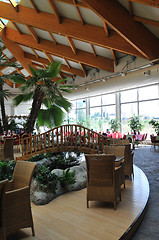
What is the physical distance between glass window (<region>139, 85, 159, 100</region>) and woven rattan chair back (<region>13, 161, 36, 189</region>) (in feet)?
31.2

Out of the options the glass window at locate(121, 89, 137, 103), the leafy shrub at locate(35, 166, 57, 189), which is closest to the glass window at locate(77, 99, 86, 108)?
the glass window at locate(121, 89, 137, 103)

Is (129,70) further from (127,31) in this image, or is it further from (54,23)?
(54,23)

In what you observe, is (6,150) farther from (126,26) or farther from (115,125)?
(115,125)

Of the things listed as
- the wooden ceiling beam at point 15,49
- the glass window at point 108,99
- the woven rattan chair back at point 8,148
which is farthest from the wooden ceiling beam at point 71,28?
the glass window at point 108,99

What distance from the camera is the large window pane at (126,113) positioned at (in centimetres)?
1184

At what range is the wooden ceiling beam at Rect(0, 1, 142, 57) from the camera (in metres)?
7.37

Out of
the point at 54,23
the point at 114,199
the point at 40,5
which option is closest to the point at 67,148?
the point at 114,199

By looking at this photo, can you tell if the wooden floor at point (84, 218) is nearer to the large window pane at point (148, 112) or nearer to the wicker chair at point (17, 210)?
the wicker chair at point (17, 210)

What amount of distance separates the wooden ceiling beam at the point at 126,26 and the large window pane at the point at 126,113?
15.3ft

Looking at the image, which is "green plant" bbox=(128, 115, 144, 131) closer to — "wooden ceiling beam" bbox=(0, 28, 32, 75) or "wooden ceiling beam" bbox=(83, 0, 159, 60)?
"wooden ceiling beam" bbox=(83, 0, 159, 60)

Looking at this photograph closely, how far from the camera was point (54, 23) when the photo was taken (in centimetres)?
758

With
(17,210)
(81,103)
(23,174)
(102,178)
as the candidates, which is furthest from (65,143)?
(81,103)

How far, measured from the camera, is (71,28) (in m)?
7.50

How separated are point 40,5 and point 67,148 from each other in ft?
17.1
